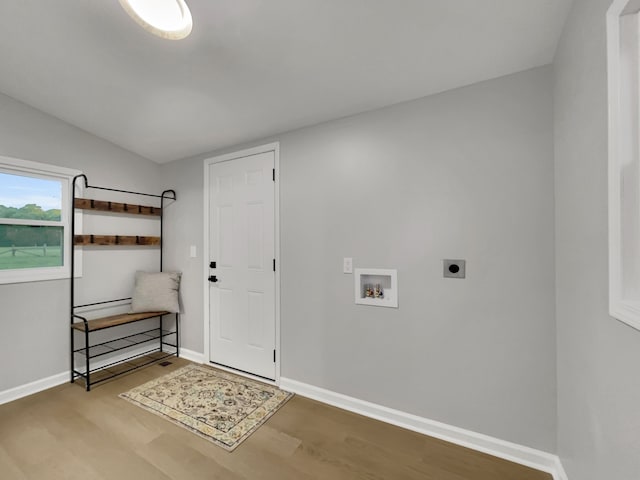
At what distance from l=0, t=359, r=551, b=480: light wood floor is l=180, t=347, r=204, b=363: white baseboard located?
2.97 feet

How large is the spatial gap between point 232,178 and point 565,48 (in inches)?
105

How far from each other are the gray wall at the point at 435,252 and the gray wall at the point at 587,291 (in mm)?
141

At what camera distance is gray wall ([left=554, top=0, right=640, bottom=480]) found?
0.96 m

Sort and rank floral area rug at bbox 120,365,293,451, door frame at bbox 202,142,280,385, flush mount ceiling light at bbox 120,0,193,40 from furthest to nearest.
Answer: door frame at bbox 202,142,280,385 < floral area rug at bbox 120,365,293,451 < flush mount ceiling light at bbox 120,0,193,40

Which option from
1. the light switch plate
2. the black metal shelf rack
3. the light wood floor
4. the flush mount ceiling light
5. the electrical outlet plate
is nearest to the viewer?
the flush mount ceiling light

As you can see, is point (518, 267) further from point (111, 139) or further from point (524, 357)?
point (111, 139)

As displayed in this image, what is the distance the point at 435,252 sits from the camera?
200 cm

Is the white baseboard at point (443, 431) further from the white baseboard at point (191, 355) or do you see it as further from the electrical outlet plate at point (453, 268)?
the white baseboard at point (191, 355)

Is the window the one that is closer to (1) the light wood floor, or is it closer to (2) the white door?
(1) the light wood floor

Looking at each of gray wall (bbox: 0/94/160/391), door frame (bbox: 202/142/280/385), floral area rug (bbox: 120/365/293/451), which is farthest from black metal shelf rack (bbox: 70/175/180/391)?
floral area rug (bbox: 120/365/293/451)

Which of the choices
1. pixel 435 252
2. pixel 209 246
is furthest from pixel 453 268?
pixel 209 246

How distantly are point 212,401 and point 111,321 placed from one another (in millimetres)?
1314

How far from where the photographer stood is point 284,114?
2.39 meters

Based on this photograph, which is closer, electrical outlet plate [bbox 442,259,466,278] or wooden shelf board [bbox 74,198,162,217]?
electrical outlet plate [bbox 442,259,466,278]
